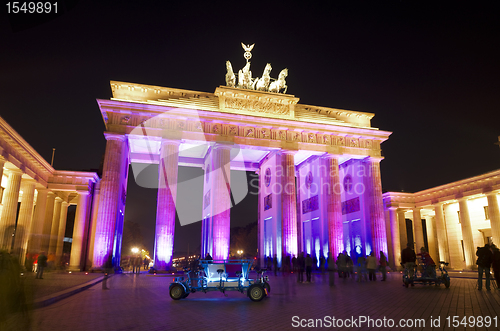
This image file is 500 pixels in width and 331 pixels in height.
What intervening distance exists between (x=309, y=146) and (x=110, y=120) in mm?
18504

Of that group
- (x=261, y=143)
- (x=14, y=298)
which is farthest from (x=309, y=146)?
(x=14, y=298)

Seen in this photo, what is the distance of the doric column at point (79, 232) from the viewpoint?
30.4 metres

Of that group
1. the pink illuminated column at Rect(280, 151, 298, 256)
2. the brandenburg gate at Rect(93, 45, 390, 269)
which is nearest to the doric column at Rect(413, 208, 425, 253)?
the brandenburg gate at Rect(93, 45, 390, 269)

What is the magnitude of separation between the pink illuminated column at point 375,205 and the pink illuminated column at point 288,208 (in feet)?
26.1

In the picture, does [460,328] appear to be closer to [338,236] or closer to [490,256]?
[490,256]

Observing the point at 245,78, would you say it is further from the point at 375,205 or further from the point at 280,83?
the point at 375,205

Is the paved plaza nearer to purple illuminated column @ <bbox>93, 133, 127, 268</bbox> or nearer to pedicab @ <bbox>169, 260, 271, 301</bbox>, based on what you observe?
pedicab @ <bbox>169, 260, 271, 301</bbox>

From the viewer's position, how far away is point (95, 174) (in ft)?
110

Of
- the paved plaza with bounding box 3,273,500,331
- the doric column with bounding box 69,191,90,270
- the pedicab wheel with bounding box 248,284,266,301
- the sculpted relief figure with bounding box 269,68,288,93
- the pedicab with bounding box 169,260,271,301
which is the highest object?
the sculpted relief figure with bounding box 269,68,288,93

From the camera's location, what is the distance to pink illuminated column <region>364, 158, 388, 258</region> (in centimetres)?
3228

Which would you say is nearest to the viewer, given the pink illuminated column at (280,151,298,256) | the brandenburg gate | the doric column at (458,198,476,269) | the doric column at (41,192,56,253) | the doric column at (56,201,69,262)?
the brandenburg gate

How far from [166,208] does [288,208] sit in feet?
36.0

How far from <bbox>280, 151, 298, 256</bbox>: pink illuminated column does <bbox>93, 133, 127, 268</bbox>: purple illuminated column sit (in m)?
14.5

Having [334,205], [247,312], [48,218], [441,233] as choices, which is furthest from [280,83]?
[247,312]
